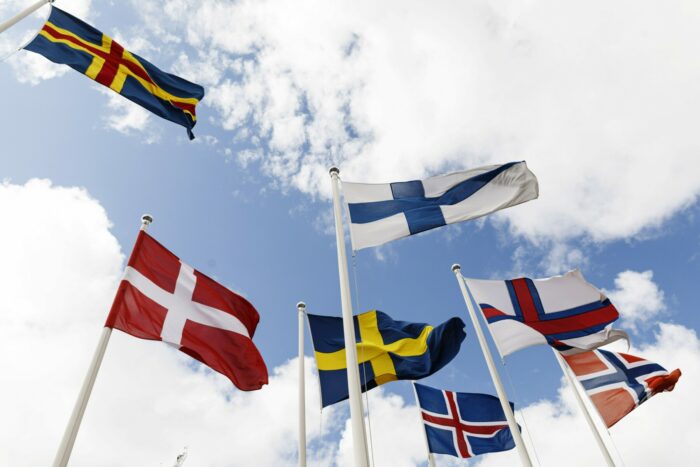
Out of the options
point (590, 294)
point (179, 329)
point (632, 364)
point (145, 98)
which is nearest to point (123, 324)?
point (179, 329)

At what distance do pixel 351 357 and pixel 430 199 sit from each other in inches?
181

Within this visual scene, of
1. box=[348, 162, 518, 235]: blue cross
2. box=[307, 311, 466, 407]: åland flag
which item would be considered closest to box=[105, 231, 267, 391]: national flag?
box=[307, 311, 466, 407]: åland flag

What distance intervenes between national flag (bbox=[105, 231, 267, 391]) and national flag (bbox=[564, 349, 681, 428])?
10523 millimetres

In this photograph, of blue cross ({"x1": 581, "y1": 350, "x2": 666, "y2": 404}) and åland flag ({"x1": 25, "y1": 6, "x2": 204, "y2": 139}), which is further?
blue cross ({"x1": 581, "y1": 350, "x2": 666, "y2": 404})

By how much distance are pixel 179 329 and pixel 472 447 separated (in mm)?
10402

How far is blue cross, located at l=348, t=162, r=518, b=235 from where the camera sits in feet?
29.6

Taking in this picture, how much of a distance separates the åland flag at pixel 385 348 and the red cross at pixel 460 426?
3260 mm

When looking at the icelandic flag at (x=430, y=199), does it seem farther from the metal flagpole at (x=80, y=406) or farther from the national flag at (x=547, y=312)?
the metal flagpole at (x=80, y=406)

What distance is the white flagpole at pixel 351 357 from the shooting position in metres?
5.55

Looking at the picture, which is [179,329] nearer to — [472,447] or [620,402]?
[472,447]

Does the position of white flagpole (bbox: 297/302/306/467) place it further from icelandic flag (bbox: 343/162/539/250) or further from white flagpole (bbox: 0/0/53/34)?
white flagpole (bbox: 0/0/53/34)

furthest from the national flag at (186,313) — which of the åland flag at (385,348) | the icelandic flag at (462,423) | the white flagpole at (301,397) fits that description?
the icelandic flag at (462,423)

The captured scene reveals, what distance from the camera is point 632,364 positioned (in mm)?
14336

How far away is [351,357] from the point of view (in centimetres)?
646
